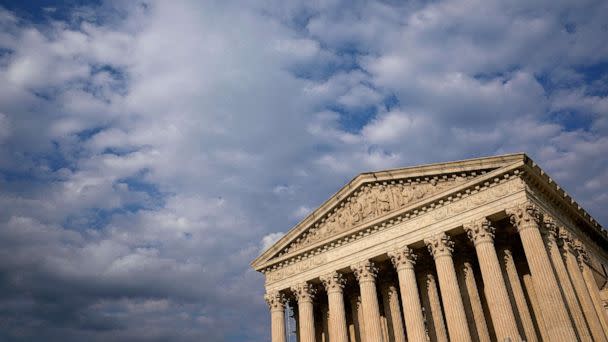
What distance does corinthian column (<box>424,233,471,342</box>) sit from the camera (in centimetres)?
2534

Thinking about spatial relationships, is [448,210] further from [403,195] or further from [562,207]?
[562,207]

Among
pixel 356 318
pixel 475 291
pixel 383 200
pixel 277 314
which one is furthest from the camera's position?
pixel 277 314

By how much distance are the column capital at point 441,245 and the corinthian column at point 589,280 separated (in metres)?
7.87

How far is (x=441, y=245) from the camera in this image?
89.7ft

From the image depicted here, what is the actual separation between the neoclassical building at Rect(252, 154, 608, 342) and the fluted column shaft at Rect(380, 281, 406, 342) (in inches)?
3.0

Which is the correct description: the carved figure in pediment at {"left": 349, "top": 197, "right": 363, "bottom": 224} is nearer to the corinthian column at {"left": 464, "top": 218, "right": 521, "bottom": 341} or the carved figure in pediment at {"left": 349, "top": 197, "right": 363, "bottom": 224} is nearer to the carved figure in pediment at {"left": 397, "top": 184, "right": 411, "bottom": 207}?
the carved figure in pediment at {"left": 397, "top": 184, "right": 411, "bottom": 207}

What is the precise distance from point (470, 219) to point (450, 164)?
3407 millimetres

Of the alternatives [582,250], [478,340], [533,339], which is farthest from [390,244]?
[582,250]

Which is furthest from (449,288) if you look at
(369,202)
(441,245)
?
(369,202)

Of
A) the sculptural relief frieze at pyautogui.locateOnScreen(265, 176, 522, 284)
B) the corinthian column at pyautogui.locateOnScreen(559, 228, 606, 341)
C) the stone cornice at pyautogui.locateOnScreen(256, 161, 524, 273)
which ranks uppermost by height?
the stone cornice at pyautogui.locateOnScreen(256, 161, 524, 273)

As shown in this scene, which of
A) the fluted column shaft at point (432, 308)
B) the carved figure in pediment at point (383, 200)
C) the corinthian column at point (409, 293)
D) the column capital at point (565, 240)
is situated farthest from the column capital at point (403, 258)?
the column capital at point (565, 240)

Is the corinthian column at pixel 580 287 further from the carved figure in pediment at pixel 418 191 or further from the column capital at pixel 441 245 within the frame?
the carved figure in pediment at pixel 418 191

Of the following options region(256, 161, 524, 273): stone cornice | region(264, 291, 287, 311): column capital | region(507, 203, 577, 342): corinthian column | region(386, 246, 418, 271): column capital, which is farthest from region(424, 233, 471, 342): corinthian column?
region(264, 291, 287, 311): column capital

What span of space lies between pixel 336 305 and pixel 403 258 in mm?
5764
